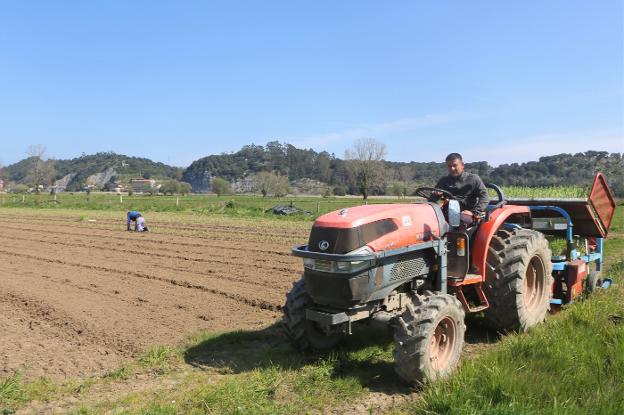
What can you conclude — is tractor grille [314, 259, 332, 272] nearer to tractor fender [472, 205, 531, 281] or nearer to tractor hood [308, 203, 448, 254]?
tractor hood [308, 203, 448, 254]

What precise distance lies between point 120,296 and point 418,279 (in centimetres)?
521

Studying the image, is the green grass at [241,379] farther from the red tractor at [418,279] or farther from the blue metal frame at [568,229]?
the blue metal frame at [568,229]

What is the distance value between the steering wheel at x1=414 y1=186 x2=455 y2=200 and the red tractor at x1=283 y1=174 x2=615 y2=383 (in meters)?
0.01

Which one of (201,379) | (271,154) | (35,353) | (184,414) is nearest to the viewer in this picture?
(184,414)

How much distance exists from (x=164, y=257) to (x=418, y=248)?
9.21 m

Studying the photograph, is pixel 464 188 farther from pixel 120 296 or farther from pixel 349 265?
pixel 120 296

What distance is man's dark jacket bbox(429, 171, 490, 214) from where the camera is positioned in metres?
5.84

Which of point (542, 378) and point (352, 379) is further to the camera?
point (352, 379)

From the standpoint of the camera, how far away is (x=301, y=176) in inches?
5733

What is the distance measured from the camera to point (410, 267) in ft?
16.3

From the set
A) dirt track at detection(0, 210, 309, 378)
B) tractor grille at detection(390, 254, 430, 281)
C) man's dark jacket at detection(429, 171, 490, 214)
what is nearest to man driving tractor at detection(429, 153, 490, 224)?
man's dark jacket at detection(429, 171, 490, 214)

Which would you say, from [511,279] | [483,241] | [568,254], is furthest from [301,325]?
[568,254]

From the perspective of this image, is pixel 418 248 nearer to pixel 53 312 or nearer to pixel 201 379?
pixel 201 379

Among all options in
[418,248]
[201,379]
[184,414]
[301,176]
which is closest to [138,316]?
[201,379]
